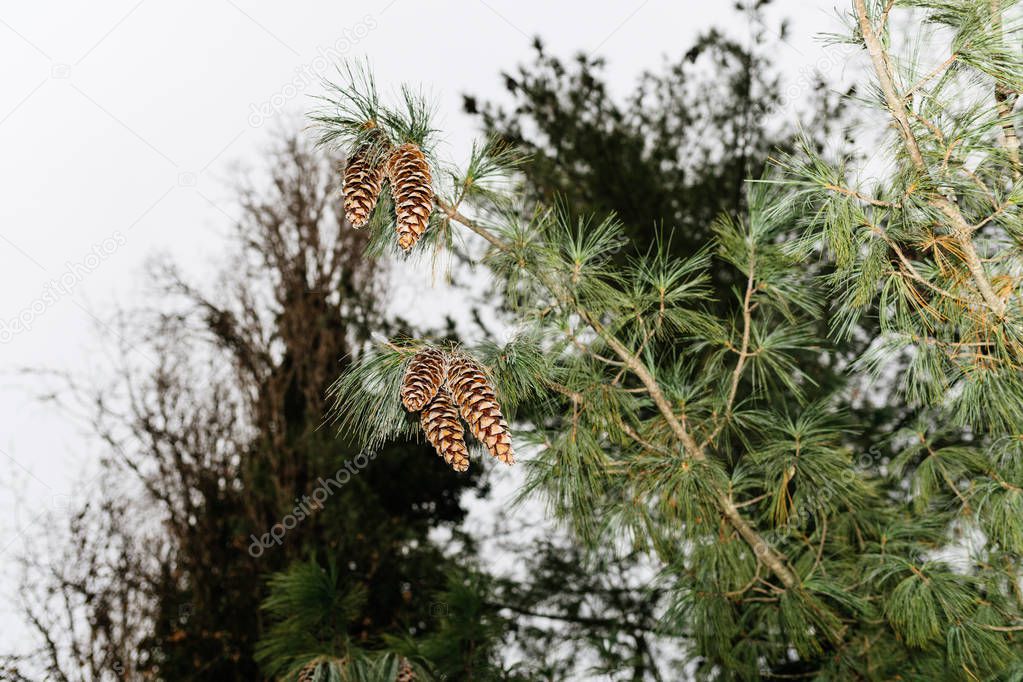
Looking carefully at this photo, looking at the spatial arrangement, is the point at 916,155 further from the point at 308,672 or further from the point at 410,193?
the point at 308,672

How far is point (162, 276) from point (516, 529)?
2.00 m

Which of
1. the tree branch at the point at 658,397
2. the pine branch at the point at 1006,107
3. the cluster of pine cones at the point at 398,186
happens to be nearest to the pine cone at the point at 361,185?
the cluster of pine cones at the point at 398,186

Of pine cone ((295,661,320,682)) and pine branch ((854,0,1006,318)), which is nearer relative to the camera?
pine branch ((854,0,1006,318))

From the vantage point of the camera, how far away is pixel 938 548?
1.78 metres

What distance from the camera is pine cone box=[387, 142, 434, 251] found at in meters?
1.11

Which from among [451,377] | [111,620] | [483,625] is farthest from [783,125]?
[111,620]

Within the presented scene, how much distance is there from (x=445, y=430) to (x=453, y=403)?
0.20 ft

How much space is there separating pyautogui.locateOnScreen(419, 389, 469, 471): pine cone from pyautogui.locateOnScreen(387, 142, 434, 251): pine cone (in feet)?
0.73

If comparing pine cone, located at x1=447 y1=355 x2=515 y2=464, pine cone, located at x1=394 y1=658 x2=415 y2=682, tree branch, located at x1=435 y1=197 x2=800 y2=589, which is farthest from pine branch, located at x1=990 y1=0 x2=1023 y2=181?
pine cone, located at x1=394 y1=658 x2=415 y2=682

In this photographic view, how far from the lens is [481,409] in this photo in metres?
1.07

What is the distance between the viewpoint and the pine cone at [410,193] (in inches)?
43.8

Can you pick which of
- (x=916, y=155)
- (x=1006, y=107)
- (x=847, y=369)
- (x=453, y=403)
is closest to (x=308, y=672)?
(x=453, y=403)

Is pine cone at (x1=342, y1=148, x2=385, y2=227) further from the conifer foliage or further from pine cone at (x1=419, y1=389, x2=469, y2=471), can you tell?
pine cone at (x1=419, y1=389, x2=469, y2=471)

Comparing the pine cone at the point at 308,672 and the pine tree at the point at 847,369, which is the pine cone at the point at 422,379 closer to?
the pine tree at the point at 847,369
